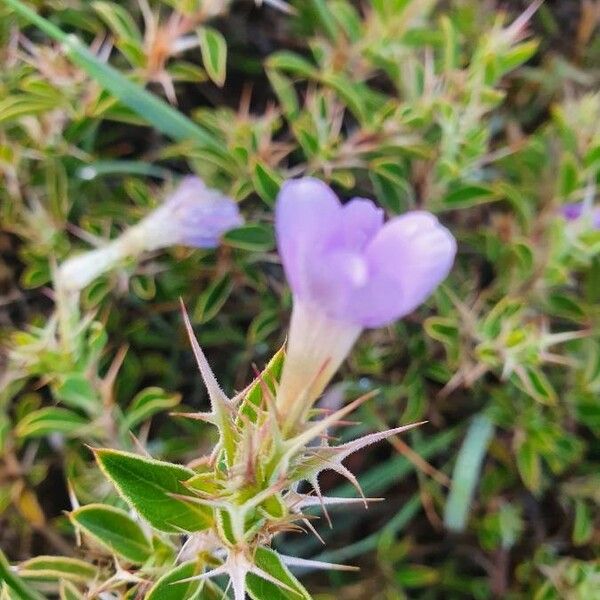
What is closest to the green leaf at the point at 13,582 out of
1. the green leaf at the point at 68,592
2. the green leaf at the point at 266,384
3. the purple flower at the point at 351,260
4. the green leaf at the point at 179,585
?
the green leaf at the point at 68,592

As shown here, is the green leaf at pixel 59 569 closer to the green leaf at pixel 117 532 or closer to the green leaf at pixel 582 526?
the green leaf at pixel 117 532

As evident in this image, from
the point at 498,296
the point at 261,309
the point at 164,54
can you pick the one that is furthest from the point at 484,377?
the point at 164,54

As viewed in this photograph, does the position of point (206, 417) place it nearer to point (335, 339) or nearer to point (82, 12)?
point (335, 339)

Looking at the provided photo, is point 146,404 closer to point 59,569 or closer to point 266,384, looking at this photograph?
point 59,569

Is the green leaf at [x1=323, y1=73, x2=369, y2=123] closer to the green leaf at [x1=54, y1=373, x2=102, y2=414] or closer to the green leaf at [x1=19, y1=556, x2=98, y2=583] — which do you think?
the green leaf at [x1=54, y1=373, x2=102, y2=414]

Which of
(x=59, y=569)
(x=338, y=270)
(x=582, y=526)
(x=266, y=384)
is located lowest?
(x=582, y=526)

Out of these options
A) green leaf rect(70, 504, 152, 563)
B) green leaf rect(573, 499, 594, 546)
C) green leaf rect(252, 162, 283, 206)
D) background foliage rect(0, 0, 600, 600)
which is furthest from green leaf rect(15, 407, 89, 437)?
green leaf rect(573, 499, 594, 546)

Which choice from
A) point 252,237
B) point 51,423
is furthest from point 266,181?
point 51,423
